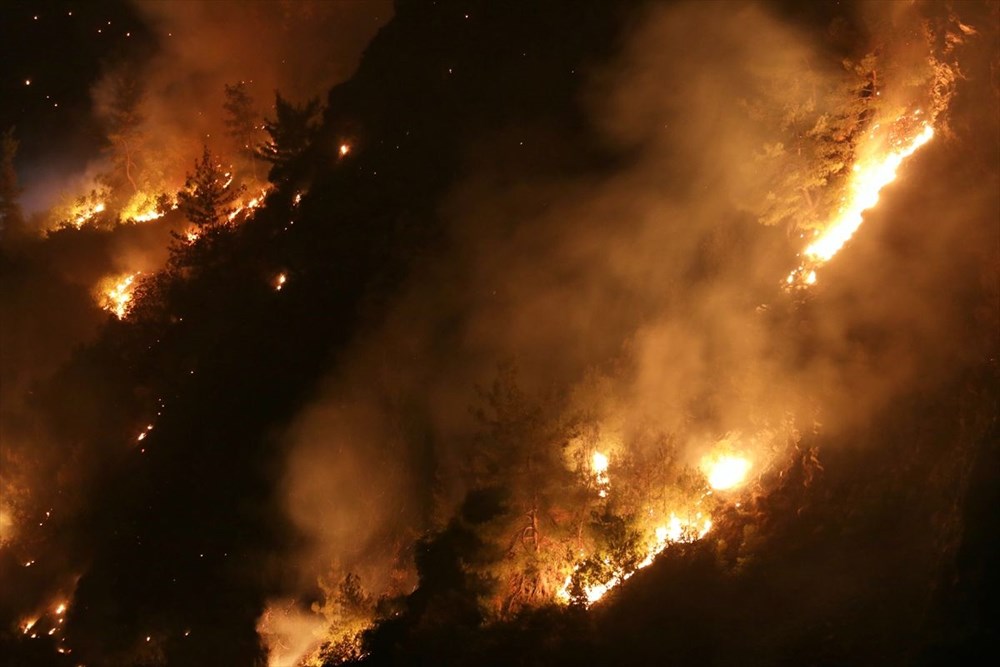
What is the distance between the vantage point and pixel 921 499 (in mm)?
9867

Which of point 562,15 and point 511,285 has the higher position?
point 562,15

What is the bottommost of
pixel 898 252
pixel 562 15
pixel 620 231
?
pixel 898 252

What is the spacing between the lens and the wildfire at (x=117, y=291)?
35.1 meters

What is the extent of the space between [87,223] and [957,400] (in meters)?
38.6

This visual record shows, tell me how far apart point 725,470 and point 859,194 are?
5775 millimetres

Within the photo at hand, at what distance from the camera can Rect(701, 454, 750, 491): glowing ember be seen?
13.1m

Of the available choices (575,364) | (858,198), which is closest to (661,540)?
(575,364)

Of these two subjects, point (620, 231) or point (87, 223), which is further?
point (87, 223)

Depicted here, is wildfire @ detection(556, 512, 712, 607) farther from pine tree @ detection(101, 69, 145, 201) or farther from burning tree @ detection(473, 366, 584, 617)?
pine tree @ detection(101, 69, 145, 201)

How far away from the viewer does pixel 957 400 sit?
34.1 feet

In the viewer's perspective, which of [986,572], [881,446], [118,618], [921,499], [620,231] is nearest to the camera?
[986,572]

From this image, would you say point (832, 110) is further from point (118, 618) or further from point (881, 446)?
point (118, 618)

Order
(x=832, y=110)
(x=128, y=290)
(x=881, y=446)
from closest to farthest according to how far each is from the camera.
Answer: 1. (x=881, y=446)
2. (x=832, y=110)
3. (x=128, y=290)

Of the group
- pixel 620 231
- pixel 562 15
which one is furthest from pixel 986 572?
pixel 562 15
